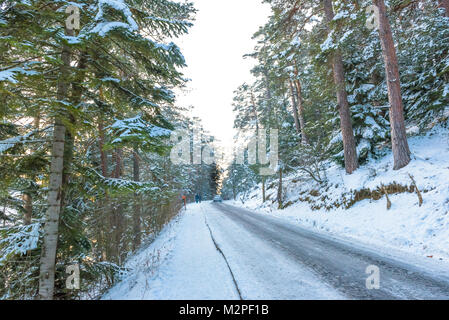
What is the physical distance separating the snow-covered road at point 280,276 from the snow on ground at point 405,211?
4.07 ft

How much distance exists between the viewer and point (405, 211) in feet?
21.4

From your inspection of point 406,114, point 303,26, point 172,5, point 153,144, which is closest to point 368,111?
point 406,114

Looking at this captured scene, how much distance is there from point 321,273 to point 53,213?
5076mm

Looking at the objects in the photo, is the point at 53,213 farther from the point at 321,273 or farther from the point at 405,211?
the point at 405,211

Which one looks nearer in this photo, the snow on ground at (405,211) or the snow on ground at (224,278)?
the snow on ground at (224,278)

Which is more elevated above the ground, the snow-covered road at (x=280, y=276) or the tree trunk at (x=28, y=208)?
the tree trunk at (x=28, y=208)

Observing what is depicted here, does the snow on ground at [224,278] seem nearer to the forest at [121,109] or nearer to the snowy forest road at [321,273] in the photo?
the snowy forest road at [321,273]

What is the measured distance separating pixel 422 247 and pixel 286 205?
1064 cm

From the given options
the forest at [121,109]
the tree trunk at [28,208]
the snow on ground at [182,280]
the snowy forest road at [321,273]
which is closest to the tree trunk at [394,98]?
the forest at [121,109]

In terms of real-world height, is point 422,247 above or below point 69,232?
below

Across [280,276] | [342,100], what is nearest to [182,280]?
[280,276]

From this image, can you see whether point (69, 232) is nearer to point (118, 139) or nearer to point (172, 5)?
point (118, 139)

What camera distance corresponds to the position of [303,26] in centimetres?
1148

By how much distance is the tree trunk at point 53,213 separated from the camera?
11.6 feet
